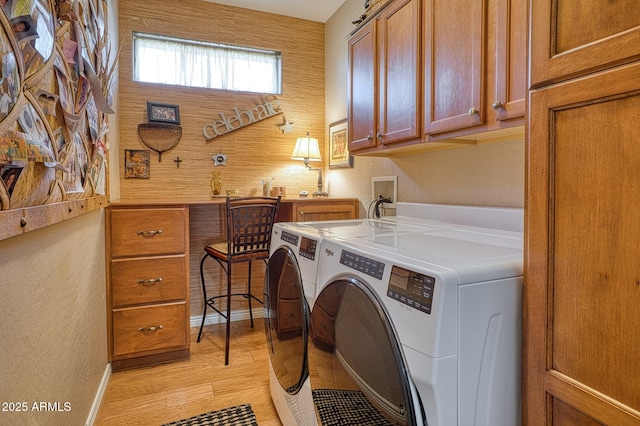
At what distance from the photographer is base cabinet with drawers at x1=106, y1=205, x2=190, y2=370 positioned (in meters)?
2.21

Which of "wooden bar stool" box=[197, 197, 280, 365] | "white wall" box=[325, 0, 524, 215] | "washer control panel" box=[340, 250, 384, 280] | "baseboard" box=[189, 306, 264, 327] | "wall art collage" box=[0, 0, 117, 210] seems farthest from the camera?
"baseboard" box=[189, 306, 264, 327]

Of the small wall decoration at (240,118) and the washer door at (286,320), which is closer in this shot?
the washer door at (286,320)

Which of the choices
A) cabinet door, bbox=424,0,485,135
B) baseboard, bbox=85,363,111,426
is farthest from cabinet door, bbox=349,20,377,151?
baseboard, bbox=85,363,111,426

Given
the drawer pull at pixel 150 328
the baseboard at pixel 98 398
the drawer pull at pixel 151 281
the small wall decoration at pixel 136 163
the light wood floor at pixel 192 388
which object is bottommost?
the light wood floor at pixel 192 388

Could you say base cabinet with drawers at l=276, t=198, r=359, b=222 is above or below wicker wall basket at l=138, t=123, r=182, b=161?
below

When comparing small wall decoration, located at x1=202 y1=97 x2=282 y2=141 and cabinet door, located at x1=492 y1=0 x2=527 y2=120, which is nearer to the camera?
cabinet door, located at x1=492 y1=0 x2=527 y2=120

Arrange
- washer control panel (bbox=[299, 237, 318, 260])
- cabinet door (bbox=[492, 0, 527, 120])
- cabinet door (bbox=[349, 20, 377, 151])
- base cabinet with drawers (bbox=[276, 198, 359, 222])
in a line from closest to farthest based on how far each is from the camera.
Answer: cabinet door (bbox=[492, 0, 527, 120])
washer control panel (bbox=[299, 237, 318, 260])
cabinet door (bbox=[349, 20, 377, 151])
base cabinet with drawers (bbox=[276, 198, 359, 222])

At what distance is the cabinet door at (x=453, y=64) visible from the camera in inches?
53.1

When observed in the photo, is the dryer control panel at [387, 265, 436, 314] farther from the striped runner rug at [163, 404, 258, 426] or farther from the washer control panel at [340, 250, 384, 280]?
the striped runner rug at [163, 404, 258, 426]

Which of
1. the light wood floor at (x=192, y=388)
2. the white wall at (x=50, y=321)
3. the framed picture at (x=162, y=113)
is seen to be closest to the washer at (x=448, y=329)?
the white wall at (x=50, y=321)

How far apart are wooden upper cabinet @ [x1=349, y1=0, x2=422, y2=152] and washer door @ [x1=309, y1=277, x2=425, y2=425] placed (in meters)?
0.97

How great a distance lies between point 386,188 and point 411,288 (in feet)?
5.76

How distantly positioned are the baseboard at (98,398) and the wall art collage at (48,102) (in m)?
1.03

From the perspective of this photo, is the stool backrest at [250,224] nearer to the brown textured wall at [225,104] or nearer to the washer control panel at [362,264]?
the brown textured wall at [225,104]
